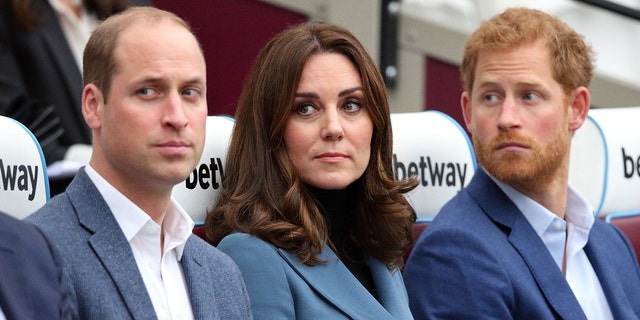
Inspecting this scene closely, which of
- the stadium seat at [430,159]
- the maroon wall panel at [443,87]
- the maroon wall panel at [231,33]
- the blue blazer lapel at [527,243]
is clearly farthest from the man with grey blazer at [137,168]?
the maroon wall panel at [443,87]

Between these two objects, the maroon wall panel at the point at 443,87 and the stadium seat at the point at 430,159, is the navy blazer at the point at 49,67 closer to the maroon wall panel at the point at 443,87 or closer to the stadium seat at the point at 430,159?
the stadium seat at the point at 430,159

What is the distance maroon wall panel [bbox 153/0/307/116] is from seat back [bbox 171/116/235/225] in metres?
2.43

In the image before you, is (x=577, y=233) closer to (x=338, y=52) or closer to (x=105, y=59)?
(x=338, y=52)

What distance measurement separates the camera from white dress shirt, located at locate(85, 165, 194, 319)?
2412mm

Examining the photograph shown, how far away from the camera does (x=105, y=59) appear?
243 cm

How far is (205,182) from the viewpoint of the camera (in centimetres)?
307

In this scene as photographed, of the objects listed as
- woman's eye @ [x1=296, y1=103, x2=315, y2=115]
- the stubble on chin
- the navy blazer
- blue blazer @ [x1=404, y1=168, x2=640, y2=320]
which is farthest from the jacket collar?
the navy blazer

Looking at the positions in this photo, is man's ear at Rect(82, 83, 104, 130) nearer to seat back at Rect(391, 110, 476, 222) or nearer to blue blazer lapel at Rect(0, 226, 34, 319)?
blue blazer lapel at Rect(0, 226, 34, 319)

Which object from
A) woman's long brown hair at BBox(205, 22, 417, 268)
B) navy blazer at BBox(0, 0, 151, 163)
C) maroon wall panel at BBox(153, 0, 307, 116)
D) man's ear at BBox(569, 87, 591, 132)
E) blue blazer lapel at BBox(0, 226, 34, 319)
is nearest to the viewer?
blue blazer lapel at BBox(0, 226, 34, 319)

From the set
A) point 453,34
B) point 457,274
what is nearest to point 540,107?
point 457,274

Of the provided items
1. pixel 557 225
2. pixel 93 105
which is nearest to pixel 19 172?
pixel 93 105

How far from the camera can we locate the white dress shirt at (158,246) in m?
2.41

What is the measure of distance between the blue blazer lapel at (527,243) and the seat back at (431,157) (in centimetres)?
22

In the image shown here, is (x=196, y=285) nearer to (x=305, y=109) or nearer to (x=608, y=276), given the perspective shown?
(x=305, y=109)
